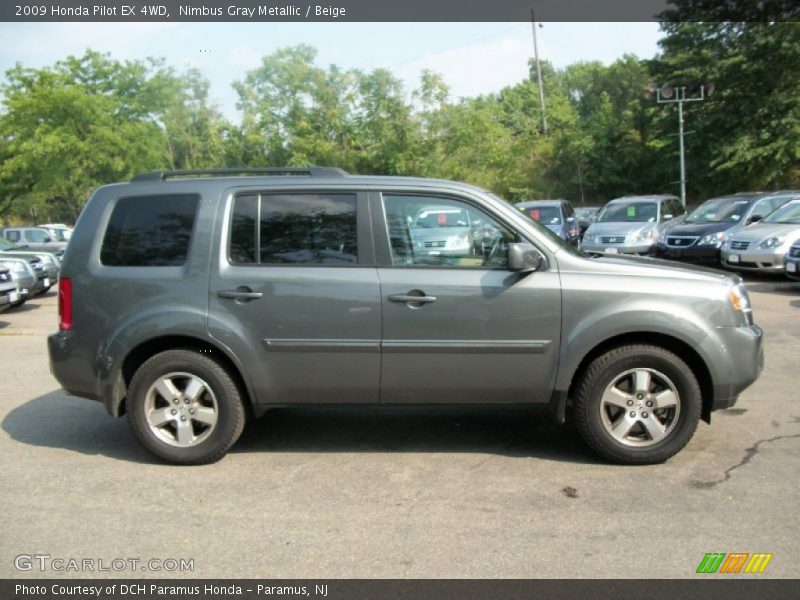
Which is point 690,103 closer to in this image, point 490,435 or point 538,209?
point 538,209

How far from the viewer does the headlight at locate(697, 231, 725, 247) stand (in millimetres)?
→ 15995

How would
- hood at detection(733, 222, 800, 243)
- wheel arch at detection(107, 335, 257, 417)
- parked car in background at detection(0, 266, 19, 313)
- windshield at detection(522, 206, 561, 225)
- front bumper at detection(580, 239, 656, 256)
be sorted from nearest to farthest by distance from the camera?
1. wheel arch at detection(107, 335, 257, 417)
2. parked car in background at detection(0, 266, 19, 313)
3. hood at detection(733, 222, 800, 243)
4. front bumper at detection(580, 239, 656, 256)
5. windshield at detection(522, 206, 561, 225)

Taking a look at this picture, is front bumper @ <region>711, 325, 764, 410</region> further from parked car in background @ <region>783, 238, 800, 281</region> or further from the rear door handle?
parked car in background @ <region>783, 238, 800, 281</region>

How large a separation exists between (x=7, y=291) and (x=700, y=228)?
13783mm

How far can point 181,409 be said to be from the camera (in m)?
5.01

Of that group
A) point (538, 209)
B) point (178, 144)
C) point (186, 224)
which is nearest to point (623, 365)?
point (186, 224)

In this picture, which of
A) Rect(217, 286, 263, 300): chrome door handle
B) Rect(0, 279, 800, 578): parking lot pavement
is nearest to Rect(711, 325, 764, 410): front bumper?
Rect(0, 279, 800, 578): parking lot pavement

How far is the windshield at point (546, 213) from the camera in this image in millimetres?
19297

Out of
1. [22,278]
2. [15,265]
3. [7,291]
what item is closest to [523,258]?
[7,291]

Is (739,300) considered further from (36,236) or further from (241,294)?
(36,236)

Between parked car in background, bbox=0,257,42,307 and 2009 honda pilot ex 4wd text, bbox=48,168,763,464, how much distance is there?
29.3 feet

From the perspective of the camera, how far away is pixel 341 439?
18.4 feet

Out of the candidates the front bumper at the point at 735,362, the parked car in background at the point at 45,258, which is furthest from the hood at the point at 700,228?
the parked car in background at the point at 45,258
